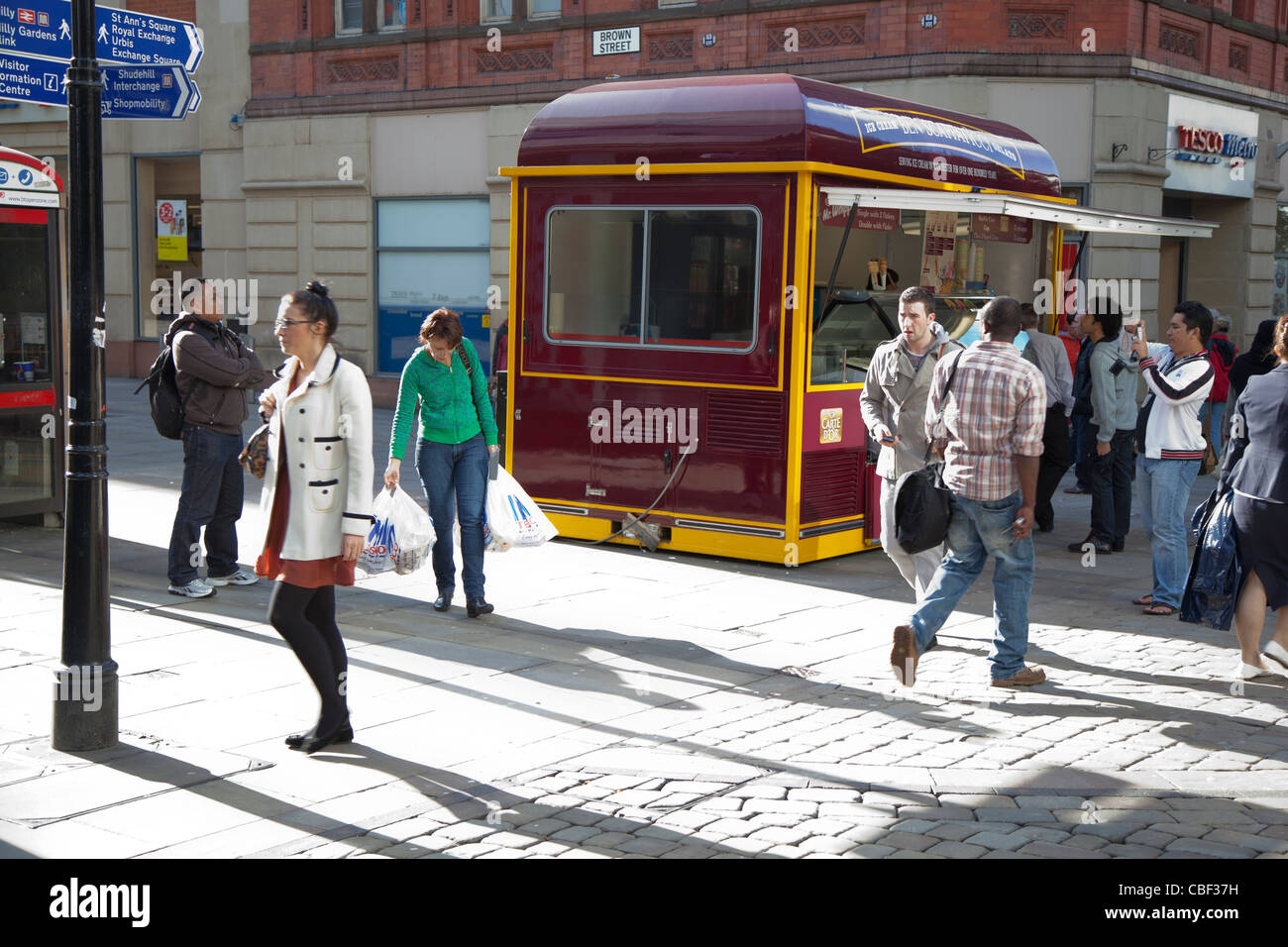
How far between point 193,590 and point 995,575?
15.9ft

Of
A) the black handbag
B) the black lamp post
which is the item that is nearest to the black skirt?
the black handbag

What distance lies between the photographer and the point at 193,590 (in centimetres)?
881

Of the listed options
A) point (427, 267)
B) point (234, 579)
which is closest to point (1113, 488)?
point (234, 579)

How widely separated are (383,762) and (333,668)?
469 mm

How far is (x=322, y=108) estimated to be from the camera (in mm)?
22297

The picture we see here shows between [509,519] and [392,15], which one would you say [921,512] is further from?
[392,15]

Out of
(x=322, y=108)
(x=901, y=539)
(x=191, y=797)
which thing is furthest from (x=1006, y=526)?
(x=322, y=108)

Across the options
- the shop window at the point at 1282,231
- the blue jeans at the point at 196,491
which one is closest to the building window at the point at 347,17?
the shop window at the point at 1282,231

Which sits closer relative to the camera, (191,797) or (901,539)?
(191,797)

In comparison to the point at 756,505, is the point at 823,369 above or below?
above

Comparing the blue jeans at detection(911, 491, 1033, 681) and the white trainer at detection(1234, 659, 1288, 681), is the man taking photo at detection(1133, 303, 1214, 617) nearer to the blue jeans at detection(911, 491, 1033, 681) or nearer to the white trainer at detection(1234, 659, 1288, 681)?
the white trainer at detection(1234, 659, 1288, 681)

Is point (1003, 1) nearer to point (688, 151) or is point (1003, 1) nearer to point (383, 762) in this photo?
point (688, 151)

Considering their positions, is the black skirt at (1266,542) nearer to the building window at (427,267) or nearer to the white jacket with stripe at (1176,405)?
the white jacket with stripe at (1176,405)

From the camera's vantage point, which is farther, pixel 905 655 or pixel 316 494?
pixel 905 655
